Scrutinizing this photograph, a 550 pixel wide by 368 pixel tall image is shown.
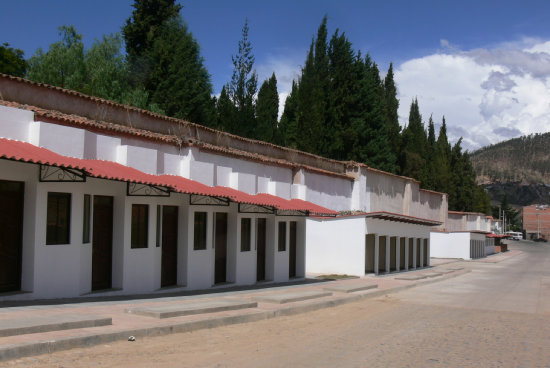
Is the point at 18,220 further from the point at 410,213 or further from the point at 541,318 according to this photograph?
the point at 410,213

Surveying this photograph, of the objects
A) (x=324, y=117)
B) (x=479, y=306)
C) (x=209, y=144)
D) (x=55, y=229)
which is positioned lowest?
(x=479, y=306)

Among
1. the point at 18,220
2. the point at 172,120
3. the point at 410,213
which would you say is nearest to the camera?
the point at 18,220

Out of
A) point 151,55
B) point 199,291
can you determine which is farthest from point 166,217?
point 151,55

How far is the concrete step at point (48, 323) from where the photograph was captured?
27.0ft

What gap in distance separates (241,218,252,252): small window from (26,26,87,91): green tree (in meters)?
20.2

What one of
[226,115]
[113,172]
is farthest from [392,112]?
[113,172]

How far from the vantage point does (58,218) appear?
499 inches

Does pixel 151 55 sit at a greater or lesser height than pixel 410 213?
greater

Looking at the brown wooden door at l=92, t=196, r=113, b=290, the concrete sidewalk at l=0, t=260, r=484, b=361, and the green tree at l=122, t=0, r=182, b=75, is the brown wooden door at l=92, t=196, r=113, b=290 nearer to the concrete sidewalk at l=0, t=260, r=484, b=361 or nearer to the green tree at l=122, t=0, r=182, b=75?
the concrete sidewalk at l=0, t=260, r=484, b=361

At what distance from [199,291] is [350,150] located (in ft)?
104

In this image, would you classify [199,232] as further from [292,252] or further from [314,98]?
[314,98]

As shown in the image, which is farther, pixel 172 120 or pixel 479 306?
pixel 172 120

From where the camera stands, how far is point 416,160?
204 feet

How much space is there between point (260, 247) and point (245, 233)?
1825mm
